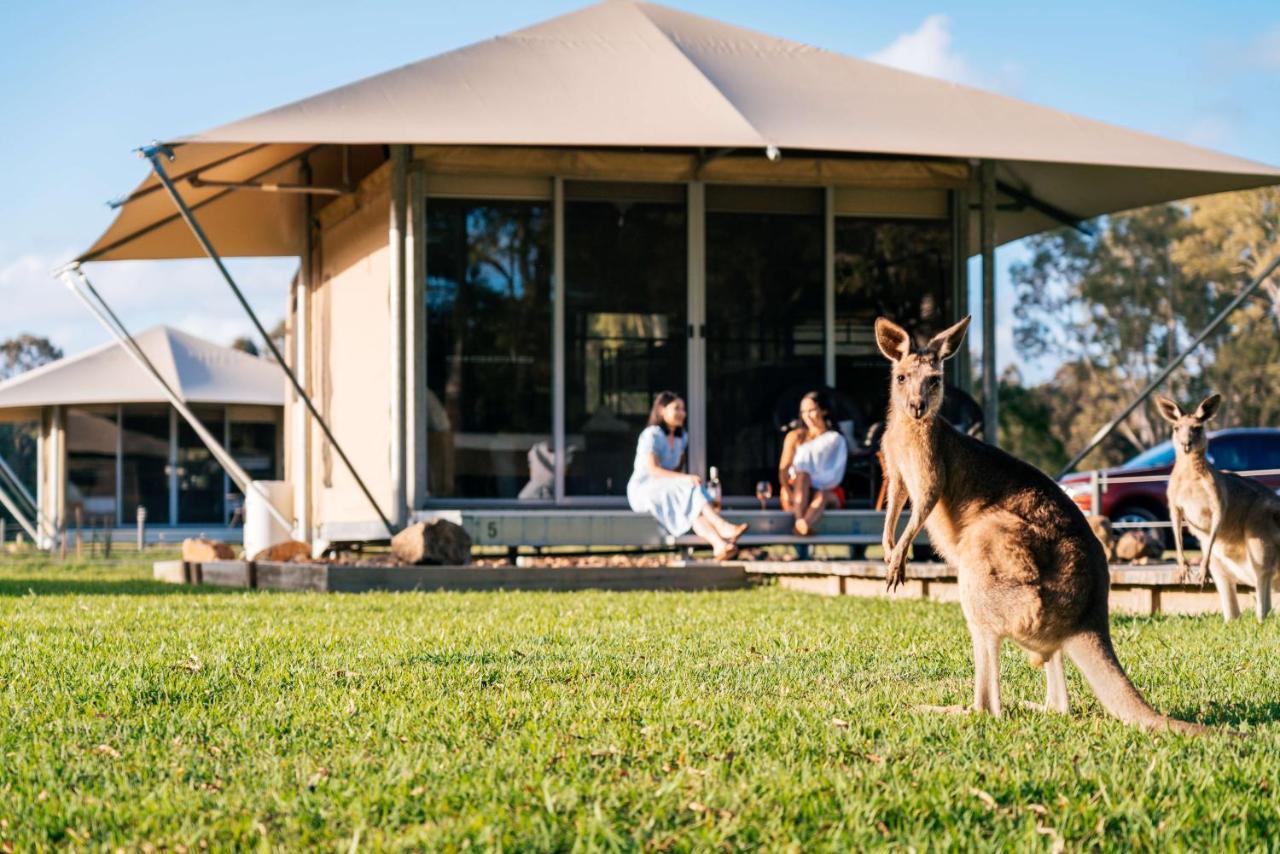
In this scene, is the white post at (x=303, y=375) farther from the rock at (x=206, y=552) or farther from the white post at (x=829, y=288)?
the white post at (x=829, y=288)

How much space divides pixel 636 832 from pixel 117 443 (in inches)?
1137

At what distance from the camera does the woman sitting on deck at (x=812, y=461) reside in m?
13.6

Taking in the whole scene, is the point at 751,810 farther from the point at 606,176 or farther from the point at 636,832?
the point at 606,176

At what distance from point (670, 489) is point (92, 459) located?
67.3ft

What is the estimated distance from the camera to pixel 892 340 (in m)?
5.53

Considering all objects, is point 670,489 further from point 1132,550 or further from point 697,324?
point 1132,550

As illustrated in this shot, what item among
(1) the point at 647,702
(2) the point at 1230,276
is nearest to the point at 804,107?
(1) the point at 647,702

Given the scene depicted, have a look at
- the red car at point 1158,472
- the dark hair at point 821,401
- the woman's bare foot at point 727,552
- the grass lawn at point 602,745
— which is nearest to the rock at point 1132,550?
the dark hair at point 821,401

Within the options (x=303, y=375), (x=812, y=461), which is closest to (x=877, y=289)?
(x=812, y=461)

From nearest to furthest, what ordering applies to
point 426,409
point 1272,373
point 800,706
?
point 800,706, point 426,409, point 1272,373

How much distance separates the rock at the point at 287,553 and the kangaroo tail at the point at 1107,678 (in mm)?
10941

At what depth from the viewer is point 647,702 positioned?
551cm

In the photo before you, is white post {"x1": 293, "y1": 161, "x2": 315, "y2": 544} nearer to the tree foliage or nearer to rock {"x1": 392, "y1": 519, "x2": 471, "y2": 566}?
rock {"x1": 392, "y1": 519, "x2": 471, "y2": 566}

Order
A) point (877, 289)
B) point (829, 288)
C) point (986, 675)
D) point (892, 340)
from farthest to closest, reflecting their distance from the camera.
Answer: point (877, 289) → point (829, 288) → point (892, 340) → point (986, 675)
